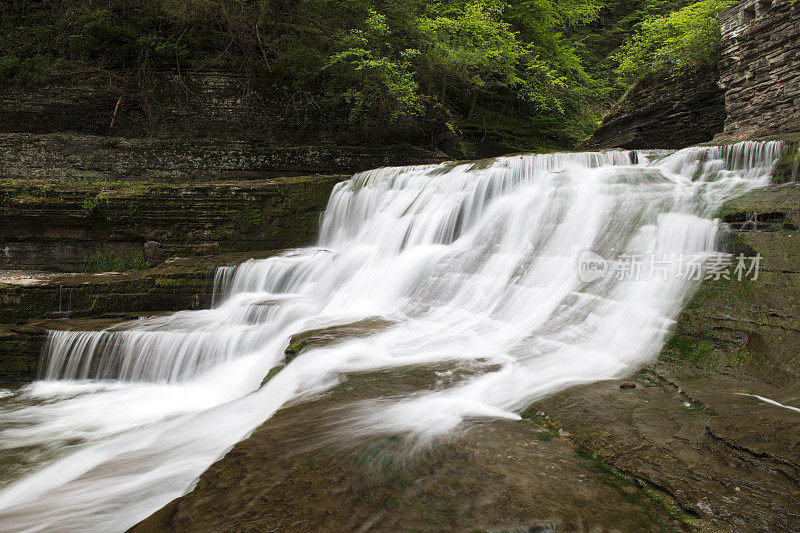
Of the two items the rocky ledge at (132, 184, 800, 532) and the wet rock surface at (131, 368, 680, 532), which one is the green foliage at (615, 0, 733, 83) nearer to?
the rocky ledge at (132, 184, 800, 532)

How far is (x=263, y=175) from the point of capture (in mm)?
11070

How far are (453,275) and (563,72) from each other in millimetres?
17550

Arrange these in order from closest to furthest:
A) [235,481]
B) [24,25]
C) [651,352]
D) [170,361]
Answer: [235,481] < [651,352] < [170,361] < [24,25]

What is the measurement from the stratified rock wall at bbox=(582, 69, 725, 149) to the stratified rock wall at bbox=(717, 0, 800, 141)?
3.64 ft

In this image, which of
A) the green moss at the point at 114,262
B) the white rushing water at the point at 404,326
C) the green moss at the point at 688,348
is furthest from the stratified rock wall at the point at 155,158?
the green moss at the point at 688,348

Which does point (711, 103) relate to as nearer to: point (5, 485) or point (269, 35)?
point (269, 35)

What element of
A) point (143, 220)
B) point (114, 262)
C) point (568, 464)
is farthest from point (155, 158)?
point (568, 464)

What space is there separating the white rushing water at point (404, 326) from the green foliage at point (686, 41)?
20.2 ft

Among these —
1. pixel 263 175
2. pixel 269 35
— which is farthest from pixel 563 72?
pixel 263 175

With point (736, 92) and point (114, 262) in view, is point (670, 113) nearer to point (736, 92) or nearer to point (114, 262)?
point (736, 92)

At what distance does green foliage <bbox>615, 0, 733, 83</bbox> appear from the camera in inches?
442

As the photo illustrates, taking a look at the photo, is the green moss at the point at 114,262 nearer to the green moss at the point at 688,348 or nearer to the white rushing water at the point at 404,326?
the white rushing water at the point at 404,326

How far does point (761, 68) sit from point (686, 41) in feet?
8.45

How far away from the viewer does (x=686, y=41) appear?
11.5 metres
